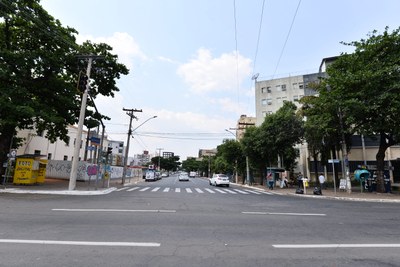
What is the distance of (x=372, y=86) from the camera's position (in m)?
21.4

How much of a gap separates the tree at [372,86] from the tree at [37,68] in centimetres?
2038

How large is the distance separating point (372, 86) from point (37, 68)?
26981 mm

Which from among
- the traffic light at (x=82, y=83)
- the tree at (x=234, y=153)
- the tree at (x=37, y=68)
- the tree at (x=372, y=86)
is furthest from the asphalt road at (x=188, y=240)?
the tree at (x=234, y=153)

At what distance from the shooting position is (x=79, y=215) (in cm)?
898

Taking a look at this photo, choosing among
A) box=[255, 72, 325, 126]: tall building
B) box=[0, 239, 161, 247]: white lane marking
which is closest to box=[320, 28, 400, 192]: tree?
box=[0, 239, 161, 247]: white lane marking

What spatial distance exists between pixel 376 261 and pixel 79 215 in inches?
334

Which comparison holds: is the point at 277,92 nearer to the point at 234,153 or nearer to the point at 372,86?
the point at 234,153

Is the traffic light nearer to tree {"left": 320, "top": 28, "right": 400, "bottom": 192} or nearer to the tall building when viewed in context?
tree {"left": 320, "top": 28, "right": 400, "bottom": 192}

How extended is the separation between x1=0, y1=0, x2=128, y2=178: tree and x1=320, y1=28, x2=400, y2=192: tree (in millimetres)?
20379

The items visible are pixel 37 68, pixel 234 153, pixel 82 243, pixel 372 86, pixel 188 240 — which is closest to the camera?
pixel 82 243

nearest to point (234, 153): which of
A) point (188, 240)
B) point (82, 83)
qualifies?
point (82, 83)

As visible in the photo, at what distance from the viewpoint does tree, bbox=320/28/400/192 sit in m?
21.0

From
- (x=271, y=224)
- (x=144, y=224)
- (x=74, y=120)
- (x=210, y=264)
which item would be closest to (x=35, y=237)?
(x=144, y=224)

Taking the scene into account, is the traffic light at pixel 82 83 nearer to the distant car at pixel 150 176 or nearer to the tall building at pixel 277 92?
the distant car at pixel 150 176
